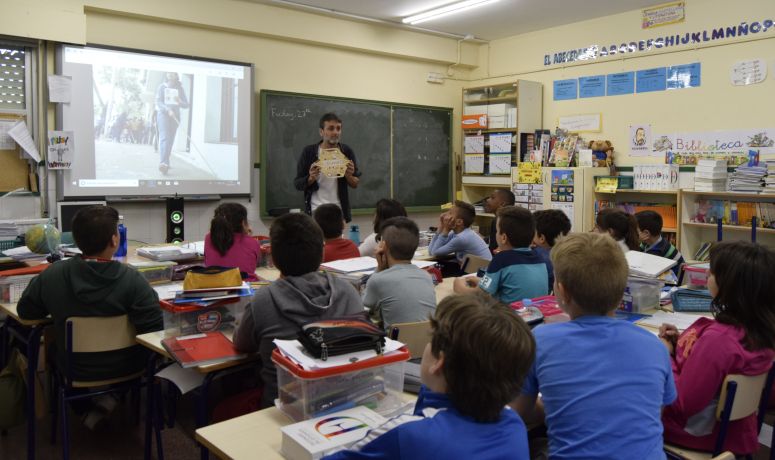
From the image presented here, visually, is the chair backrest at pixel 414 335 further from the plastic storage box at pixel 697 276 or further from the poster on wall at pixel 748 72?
the poster on wall at pixel 748 72

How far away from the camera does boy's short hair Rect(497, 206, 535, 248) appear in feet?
10.7

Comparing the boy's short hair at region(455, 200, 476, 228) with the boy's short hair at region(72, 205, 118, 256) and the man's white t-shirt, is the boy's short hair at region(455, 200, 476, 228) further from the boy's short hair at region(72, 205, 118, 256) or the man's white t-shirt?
the boy's short hair at region(72, 205, 118, 256)

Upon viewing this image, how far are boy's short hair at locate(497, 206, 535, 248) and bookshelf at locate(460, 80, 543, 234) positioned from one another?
411cm

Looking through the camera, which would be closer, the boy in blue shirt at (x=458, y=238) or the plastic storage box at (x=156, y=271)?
the plastic storage box at (x=156, y=271)

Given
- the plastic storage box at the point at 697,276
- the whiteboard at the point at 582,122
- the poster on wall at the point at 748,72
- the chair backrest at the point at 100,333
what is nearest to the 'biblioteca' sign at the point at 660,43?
the poster on wall at the point at 748,72

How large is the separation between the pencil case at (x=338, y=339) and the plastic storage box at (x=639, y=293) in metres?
1.81

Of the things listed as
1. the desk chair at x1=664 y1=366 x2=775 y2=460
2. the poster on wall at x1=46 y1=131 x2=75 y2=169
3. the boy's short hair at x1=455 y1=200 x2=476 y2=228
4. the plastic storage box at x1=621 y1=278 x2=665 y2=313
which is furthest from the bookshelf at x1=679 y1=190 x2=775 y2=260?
the poster on wall at x1=46 y1=131 x2=75 y2=169

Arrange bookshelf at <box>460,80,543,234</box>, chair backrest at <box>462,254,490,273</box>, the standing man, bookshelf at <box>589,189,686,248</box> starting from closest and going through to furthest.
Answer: chair backrest at <box>462,254,490,273</box>, the standing man, bookshelf at <box>589,189,686,248</box>, bookshelf at <box>460,80,543,234</box>

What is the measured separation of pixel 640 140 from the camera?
6480 millimetres

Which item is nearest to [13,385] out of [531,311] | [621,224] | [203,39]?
[531,311]

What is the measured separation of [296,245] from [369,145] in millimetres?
4981

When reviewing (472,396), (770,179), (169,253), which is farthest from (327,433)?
(770,179)

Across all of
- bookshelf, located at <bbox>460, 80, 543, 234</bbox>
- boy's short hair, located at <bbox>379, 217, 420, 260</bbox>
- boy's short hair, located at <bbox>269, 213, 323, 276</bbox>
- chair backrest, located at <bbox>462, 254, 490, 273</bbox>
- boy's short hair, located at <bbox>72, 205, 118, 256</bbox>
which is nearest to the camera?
boy's short hair, located at <bbox>269, 213, 323, 276</bbox>

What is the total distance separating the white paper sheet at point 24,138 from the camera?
4.97m
